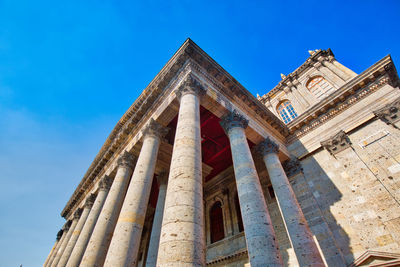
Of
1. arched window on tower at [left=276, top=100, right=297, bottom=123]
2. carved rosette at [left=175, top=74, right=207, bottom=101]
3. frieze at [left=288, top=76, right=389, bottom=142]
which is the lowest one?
carved rosette at [left=175, top=74, right=207, bottom=101]

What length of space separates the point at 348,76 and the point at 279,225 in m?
12.4

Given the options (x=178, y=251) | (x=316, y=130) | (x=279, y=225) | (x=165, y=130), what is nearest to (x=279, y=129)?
(x=316, y=130)

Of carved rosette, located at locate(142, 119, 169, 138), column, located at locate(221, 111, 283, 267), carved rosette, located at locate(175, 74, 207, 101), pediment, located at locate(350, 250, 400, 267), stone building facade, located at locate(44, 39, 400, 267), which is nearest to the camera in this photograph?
column, located at locate(221, 111, 283, 267)

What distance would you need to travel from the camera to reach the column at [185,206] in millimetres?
3748

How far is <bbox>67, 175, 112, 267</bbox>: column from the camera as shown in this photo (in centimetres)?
991

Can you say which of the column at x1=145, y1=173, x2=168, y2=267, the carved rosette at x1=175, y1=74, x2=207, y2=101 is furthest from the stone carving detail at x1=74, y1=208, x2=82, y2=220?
the carved rosette at x1=175, y1=74, x2=207, y2=101

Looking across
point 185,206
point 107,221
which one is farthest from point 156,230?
point 185,206

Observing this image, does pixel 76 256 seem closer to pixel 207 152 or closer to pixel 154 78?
pixel 207 152

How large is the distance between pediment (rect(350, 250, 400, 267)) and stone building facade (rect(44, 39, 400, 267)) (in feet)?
0.11

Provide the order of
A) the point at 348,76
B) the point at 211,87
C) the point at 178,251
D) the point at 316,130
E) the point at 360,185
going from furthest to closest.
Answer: the point at 348,76 → the point at 316,130 → the point at 211,87 → the point at 360,185 → the point at 178,251

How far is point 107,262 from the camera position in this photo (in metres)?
5.86

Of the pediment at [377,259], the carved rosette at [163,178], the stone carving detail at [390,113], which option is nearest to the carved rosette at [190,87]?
the carved rosette at [163,178]

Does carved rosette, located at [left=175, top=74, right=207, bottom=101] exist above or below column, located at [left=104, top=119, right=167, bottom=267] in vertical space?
above

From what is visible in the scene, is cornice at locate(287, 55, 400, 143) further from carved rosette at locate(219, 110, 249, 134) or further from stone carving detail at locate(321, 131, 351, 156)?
carved rosette at locate(219, 110, 249, 134)
